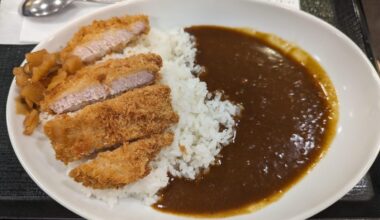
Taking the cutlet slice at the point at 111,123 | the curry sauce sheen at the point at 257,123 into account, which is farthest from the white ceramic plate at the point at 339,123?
the cutlet slice at the point at 111,123

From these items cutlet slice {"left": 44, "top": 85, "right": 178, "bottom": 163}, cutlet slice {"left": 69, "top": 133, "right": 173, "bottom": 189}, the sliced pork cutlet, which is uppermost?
the sliced pork cutlet

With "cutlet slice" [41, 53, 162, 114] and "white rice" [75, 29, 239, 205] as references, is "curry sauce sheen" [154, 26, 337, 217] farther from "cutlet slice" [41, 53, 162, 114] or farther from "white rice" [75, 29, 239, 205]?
"cutlet slice" [41, 53, 162, 114]

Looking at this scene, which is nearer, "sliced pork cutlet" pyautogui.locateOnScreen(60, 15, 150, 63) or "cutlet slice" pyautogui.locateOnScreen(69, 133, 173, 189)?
"cutlet slice" pyautogui.locateOnScreen(69, 133, 173, 189)

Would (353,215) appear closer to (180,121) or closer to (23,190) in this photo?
→ (180,121)

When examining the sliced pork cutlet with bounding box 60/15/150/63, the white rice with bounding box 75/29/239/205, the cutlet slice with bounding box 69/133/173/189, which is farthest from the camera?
the sliced pork cutlet with bounding box 60/15/150/63

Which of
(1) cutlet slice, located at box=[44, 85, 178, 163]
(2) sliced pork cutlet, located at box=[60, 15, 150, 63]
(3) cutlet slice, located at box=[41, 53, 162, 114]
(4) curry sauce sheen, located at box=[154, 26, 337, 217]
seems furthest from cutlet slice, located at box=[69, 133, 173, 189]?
(2) sliced pork cutlet, located at box=[60, 15, 150, 63]

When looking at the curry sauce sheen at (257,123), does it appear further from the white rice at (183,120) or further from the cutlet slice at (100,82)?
the cutlet slice at (100,82)

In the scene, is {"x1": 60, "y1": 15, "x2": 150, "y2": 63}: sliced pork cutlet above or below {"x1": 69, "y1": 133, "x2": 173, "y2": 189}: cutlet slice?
above
